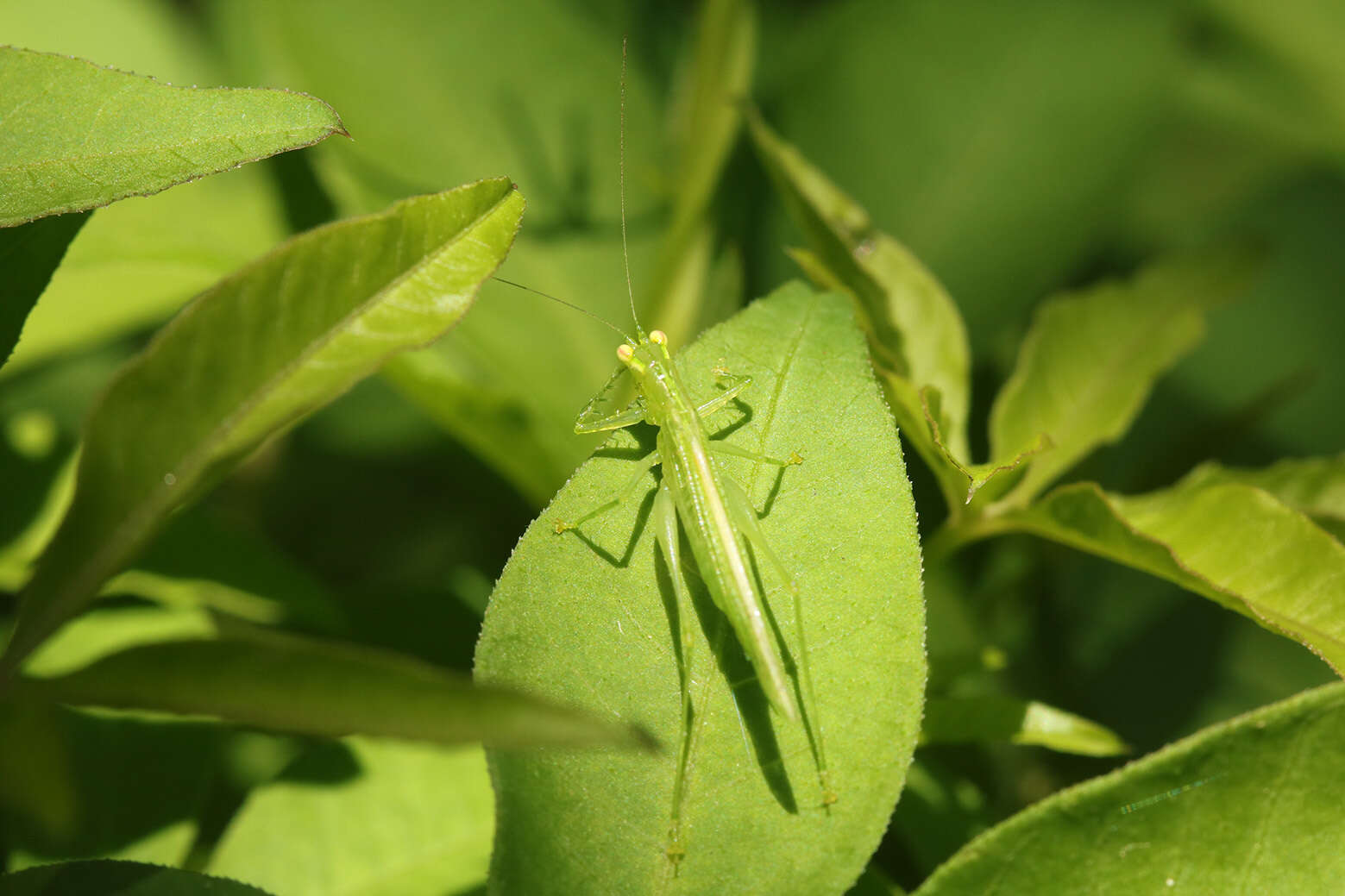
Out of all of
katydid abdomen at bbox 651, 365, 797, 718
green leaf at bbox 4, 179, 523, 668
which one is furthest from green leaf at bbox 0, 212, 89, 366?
katydid abdomen at bbox 651, 365, 797, 718

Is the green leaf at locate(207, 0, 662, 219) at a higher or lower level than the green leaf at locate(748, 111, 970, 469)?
higher

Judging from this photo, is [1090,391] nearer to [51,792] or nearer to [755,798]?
[755,798]

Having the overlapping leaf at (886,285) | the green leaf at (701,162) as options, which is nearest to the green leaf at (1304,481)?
the overlapping leaf at (886,285)

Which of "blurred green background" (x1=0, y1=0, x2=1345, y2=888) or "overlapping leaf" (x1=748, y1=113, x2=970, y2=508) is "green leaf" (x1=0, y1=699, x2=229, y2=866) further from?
"overlapping leaf" (x1=748, y1=113, x2=970, y2=508)

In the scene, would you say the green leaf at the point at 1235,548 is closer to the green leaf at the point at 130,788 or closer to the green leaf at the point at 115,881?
the green leaf at the point at 115,881

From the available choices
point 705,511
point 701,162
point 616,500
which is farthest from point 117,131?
point 701,162
